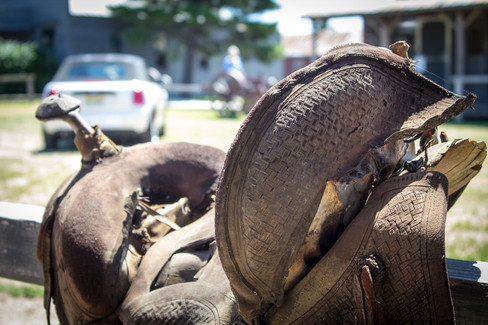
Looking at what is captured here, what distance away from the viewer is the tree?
2883 cm

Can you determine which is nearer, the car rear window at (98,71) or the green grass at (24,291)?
the green grass at (24,291)

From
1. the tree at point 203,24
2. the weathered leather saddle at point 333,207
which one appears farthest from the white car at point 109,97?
the tree at point 203,24

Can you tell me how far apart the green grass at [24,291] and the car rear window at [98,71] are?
7.34 meters

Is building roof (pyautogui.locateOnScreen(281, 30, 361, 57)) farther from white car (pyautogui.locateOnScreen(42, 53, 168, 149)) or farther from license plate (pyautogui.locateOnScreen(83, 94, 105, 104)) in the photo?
license plate (pyautogui.locateOnScreen(83, 94, 105, 104))

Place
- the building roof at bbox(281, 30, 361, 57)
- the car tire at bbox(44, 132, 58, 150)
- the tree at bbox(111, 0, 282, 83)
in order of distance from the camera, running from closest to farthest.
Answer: the car tire at bbox(44, 132, 58, 150) < the tree at bbox(111, 0, 282, 83) < the building roof at bbox(281, 30, 361, 57)

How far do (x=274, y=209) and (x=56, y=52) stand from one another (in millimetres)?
34628

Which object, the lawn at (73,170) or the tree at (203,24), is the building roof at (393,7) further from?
the tree at (203,24)

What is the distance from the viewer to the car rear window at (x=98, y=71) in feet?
34.7

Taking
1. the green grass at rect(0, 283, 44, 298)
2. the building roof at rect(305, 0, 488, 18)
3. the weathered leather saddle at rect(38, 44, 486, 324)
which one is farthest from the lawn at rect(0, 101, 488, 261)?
the building roof at rect(305, 0, 488, 18)

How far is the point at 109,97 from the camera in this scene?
384 inches

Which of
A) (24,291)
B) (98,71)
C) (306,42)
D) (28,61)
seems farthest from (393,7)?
(306,42)

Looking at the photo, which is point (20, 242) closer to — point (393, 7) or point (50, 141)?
point (50, 141)

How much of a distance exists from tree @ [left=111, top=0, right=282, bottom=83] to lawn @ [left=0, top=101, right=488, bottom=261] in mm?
15387

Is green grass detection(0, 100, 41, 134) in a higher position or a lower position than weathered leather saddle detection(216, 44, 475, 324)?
lower
